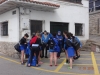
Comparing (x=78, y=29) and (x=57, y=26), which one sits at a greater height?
(x=57, y=26)

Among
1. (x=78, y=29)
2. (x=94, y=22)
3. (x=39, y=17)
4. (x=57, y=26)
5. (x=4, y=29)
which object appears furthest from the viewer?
(x=94, y=22)

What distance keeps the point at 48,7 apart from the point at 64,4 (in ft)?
7.30

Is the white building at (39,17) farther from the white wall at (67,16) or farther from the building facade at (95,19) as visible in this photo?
the building facade at (95,19)

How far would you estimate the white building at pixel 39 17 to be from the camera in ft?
34.6

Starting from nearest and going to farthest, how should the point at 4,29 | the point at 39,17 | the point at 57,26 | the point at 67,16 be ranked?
the point at 39,17 → the point at 57,26 → the point at 4,29 → the point at 67,16

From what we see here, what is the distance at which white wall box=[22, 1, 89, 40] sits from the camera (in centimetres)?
1144

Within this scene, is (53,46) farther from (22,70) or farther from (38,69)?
(22,70)

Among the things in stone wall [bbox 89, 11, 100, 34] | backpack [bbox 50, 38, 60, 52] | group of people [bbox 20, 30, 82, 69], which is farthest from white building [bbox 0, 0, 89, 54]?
stone wall [bbox 89, 11, 100, 34]

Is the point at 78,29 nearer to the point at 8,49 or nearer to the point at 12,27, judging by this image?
the point at 12,27

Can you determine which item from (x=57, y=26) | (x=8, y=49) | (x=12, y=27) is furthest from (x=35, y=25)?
(x=8, y=49)

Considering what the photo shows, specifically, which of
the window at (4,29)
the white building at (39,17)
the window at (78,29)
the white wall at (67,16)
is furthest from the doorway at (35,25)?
the window at (78,29)

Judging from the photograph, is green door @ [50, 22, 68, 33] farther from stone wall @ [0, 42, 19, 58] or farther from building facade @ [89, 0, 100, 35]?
building facade @ [89, 0, 100, 35]

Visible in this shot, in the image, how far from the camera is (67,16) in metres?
13.0

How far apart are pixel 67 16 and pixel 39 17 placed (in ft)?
8.35
